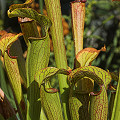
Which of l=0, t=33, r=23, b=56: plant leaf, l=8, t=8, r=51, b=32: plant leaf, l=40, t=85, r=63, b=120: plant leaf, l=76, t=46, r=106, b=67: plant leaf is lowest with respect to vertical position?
l=40, t=85, r=63, b=120: plant leaf

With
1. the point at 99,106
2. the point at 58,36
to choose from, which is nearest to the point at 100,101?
the point at 99,106

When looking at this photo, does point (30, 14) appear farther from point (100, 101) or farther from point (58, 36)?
point (100, 101)

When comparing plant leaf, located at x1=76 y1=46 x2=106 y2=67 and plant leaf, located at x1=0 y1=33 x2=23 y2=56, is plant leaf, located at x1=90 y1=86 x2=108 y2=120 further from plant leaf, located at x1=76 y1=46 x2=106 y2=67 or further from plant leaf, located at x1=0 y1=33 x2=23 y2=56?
plant leaf, located at x1=0 y1=33 x2=23 y2=56

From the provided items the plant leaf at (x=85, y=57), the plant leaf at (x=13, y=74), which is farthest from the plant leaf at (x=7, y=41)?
the plant leaf at (x=85, y=57)

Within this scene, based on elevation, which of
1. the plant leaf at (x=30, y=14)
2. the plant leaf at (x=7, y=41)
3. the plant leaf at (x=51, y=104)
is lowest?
the plant leaf at (x=51, y=104)

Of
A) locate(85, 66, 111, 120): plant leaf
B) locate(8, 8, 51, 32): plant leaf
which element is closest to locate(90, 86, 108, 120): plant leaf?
locate(85, 66, 111, 120): plant leaf

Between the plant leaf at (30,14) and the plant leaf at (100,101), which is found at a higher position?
the plant leaf at (30,14)

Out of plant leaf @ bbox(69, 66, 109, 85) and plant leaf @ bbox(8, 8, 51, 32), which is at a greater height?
plant leaf @ bbox(8, 8, 51, 32)

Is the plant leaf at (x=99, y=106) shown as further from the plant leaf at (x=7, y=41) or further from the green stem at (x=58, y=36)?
the plant leaf at (x=7, y=41)

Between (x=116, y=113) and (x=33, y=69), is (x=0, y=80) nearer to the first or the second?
(x=33, y=69)

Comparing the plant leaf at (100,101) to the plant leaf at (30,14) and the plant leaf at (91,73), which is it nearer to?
the plant leaf at (91,73)

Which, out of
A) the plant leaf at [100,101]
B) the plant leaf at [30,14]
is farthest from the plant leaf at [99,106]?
the plant leaf at [30,14]
